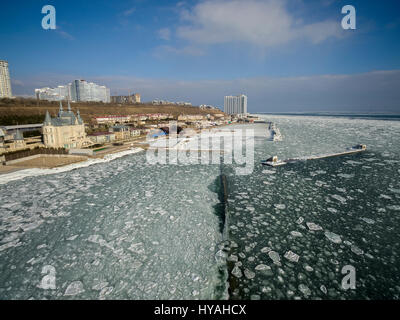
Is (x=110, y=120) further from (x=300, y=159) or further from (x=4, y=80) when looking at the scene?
(x=300, y=159)

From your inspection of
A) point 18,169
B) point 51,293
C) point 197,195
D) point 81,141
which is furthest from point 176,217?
point 81,141

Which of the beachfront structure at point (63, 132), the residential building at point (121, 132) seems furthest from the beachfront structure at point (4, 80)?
the beachfront structure at point (63, 132)

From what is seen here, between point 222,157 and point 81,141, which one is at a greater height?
point 81,141

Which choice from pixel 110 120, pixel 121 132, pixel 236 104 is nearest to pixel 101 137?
pixel 121 132

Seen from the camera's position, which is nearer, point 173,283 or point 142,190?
point 173,283

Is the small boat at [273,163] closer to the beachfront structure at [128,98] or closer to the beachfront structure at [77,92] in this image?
the beachfront structure at [77,92]

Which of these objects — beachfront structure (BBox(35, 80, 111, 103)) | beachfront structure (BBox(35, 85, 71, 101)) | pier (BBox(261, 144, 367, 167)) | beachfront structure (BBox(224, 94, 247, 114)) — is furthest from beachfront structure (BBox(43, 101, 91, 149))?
beachfront structure (BBox(224, 94, 247, 114))

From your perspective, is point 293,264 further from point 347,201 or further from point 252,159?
point 252,159
